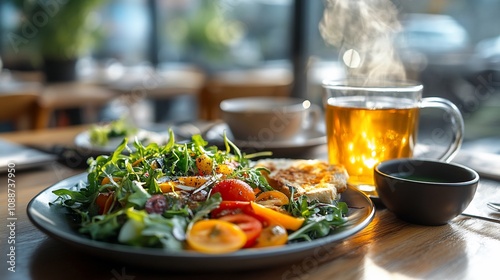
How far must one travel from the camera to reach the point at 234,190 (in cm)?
79

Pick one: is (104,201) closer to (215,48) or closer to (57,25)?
(57,25)

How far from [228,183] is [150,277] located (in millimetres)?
199

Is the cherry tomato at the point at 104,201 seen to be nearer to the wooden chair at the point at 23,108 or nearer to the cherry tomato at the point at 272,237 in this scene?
the cherry tomato at the point at 272,237

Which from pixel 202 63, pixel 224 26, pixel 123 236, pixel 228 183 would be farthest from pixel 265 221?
pixel 202 63

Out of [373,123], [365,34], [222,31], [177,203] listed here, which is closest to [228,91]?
[365,34]

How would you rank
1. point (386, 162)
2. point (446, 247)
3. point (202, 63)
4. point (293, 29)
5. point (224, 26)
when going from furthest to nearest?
1. point (202, 63)
2. point (224, 26)
3. point (293, 29)
4. point (386, 162)
5. point (446, 247)

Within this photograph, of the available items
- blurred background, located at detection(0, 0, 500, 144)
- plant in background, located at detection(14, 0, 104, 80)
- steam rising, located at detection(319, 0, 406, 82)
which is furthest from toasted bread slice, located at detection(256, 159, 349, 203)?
plant in background, located at detection(14, 0, 104, 80)

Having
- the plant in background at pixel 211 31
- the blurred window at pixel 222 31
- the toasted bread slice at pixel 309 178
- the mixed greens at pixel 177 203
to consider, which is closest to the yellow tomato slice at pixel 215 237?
the mixed greens at pixel 177 203

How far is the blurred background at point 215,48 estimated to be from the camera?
3213mm

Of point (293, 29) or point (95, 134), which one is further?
point (293, 29)

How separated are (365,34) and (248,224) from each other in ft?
7.97

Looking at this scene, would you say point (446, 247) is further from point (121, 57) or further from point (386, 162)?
point (121, 57)

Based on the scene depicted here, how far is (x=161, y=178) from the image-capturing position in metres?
0.86

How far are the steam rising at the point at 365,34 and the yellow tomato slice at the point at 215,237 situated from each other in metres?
0.64
